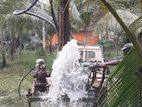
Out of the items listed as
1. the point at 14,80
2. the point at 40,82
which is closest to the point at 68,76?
the point at 40,82

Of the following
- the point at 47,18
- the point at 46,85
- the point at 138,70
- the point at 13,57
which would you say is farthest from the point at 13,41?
the point at 138,70

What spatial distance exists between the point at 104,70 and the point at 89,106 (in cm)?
97

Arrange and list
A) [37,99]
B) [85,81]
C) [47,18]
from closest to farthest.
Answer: [85,81] < [37,99] < [47,18]

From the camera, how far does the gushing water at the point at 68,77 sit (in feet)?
16.1

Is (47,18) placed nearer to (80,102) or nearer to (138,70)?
(80,102)

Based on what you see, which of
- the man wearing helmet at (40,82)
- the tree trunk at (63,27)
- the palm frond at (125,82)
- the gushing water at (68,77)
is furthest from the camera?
the tree trunk at (63,27)

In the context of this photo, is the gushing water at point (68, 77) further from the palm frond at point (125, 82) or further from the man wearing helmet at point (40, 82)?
the palm frond at point (125, 82)

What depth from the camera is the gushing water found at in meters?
4.90

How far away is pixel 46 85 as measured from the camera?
5363 millimetres

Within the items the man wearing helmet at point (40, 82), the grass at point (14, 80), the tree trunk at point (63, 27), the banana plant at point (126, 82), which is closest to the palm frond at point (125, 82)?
the banana plant at point (126, 82)

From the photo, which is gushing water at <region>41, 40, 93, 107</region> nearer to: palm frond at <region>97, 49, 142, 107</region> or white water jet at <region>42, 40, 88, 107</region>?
white water jet at <region>42, 40, 88, 107</region>

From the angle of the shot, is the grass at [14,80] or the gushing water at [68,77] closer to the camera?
the gushing water at [68,77]

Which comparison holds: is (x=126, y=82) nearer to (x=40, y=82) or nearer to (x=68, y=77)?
(x=68, y=77)

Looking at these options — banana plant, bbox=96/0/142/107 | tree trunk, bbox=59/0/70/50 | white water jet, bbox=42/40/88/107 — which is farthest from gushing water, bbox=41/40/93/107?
banana plant, bbox=96/0/142/107
